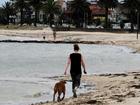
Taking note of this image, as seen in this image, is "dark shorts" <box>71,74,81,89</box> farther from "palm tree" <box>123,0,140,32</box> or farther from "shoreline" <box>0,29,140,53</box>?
"palm tree" <box>123,0,140,32</box>

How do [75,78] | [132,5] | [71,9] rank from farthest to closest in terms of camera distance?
[71,9] → [132,5] → [75,78]

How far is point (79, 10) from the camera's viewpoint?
105 meters

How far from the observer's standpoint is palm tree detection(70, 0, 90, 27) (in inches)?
4040

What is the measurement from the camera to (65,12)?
130125mm

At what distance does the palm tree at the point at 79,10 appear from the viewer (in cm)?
10262

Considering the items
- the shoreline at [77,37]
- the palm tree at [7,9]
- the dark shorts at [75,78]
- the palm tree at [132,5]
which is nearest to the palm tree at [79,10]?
the palm tree at [132,5]

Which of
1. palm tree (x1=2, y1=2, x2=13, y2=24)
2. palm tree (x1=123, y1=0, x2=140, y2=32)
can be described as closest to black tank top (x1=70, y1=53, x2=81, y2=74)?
palm tree (x1=123, y1=0, x2=140, y2=32)

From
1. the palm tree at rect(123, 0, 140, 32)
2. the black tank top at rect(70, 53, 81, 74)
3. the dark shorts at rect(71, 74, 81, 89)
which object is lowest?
the dark shorts at rect(71, 74, 81, 89)

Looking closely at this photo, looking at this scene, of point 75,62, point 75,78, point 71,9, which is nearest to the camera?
point 75,62

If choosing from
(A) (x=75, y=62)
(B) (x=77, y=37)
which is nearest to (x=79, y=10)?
(B) (x=77, y=37)

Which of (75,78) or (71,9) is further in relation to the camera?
(71,9)

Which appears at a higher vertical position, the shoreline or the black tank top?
the black tank top

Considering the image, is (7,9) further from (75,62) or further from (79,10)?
(75,62)

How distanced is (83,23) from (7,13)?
91.9ft
